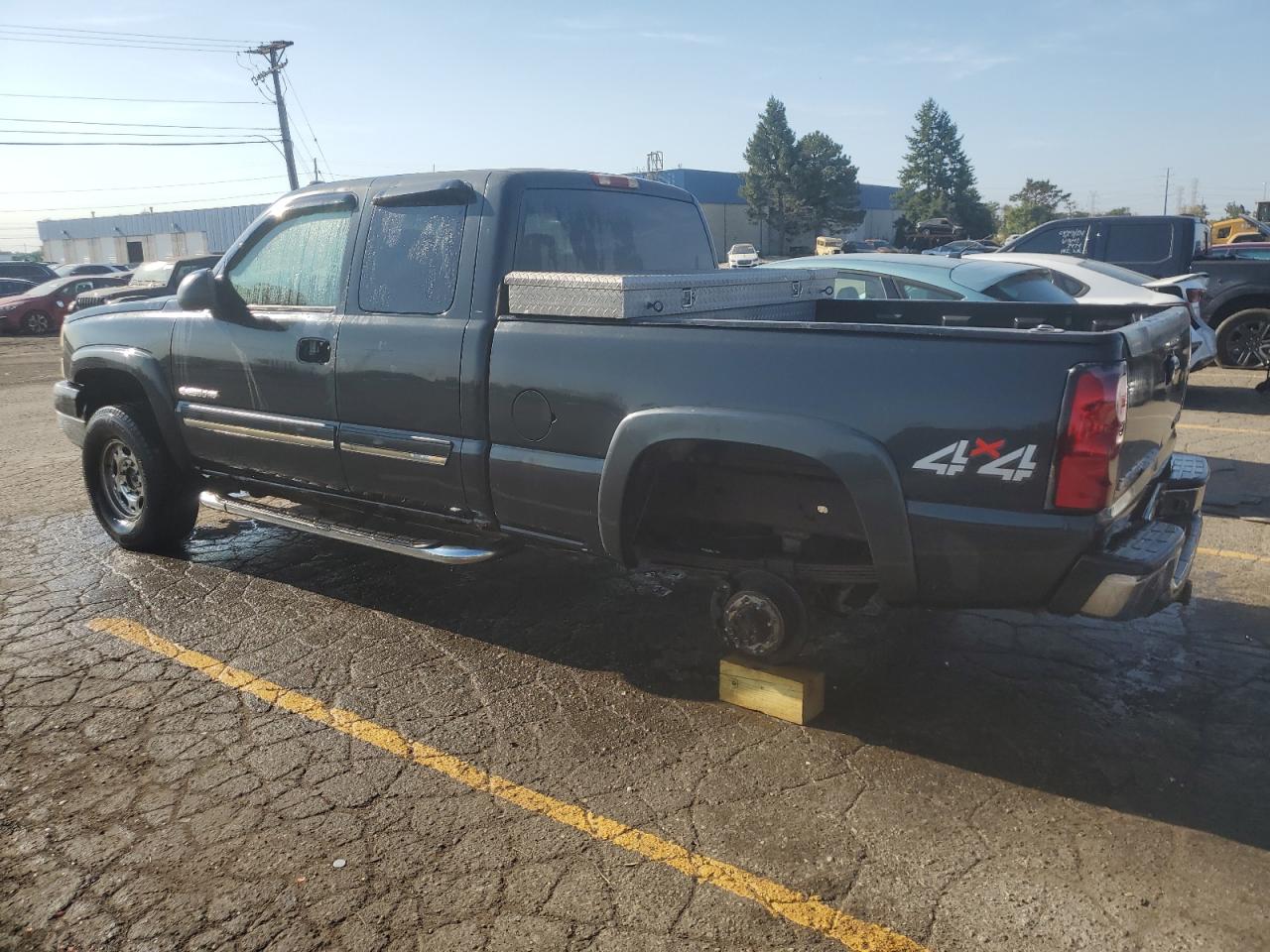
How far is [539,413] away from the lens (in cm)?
387

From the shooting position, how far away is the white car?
8188 millimetres

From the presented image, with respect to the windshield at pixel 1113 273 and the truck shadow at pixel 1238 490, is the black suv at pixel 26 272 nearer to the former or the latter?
the windshield at pixel 1113 273

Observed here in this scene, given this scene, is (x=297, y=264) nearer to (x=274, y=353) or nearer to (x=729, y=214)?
(x=274, y=353)

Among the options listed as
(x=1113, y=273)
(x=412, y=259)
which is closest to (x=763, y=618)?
(x=412, y=259)

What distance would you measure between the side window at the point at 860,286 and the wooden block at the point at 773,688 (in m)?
3.98

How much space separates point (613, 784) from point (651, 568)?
0.93m

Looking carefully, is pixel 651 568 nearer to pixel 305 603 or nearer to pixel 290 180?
pixel 305 603

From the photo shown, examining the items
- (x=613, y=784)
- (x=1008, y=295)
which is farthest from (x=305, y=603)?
(x=1008, y=295)

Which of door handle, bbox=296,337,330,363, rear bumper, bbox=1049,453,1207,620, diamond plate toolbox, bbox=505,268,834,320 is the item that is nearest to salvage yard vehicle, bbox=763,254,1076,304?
diamond plate toolbox, bbox=505,268,834,320

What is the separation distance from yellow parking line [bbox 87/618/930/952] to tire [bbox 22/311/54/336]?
937 inches

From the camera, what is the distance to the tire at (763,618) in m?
3.61

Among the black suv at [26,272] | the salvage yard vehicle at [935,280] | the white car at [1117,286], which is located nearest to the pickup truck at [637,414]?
the salvage yard vehicle at [935,280]

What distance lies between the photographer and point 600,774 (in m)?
3.38

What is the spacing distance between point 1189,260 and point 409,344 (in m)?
10.7
